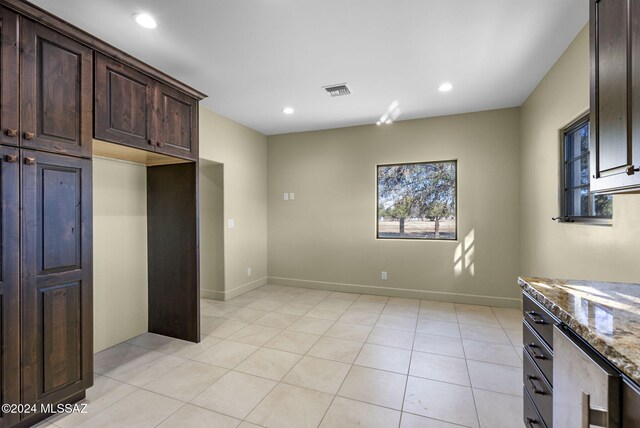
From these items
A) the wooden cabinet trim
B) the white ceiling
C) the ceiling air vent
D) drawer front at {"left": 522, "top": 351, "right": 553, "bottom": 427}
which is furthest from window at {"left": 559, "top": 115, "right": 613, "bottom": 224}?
the wooden cabinet trim

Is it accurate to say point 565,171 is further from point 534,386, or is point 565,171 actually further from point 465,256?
point 534,386

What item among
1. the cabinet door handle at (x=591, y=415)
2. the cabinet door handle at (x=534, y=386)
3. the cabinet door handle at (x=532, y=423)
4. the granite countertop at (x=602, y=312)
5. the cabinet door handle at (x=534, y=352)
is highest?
the granite countertop at (x=602, y=312)

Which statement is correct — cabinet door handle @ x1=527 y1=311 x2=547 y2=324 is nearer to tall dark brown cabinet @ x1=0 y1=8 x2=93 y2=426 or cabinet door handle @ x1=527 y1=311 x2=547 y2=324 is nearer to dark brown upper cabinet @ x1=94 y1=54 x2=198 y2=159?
tall dark brown cabinet @ x1=0 y1=8 x2=93 y2=426

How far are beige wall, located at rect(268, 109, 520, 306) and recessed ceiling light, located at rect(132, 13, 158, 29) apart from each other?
3157 millimetres

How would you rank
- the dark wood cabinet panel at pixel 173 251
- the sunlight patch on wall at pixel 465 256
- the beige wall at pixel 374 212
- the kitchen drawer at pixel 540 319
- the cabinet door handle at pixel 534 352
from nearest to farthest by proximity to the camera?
the kitchen drawer at pixel 540 319, the cabinet door handle at pixel 534 352, the dark wood cabinet panel at pixel 173 251, the beige wall at pixel 374 212, the sunlight patch on wall at pixel 465 256

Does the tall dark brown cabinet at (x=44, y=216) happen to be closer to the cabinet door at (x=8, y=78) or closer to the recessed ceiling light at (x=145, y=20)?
the cabinet door at (x=8, y=78)

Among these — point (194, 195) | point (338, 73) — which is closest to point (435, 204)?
point (338, 73)

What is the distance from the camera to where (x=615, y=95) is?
1.26 meters

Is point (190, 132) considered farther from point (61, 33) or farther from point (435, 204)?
point (435, 204)

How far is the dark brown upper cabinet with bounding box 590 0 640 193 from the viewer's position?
113 centimetres

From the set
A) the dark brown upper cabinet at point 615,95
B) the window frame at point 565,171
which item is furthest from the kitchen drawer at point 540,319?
the window frame at point 565,171

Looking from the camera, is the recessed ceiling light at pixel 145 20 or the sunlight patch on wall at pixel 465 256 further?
the sunlight patch on wall at pixel 465 256

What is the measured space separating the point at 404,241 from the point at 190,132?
3.37 m

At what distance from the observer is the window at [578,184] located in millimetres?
2325
